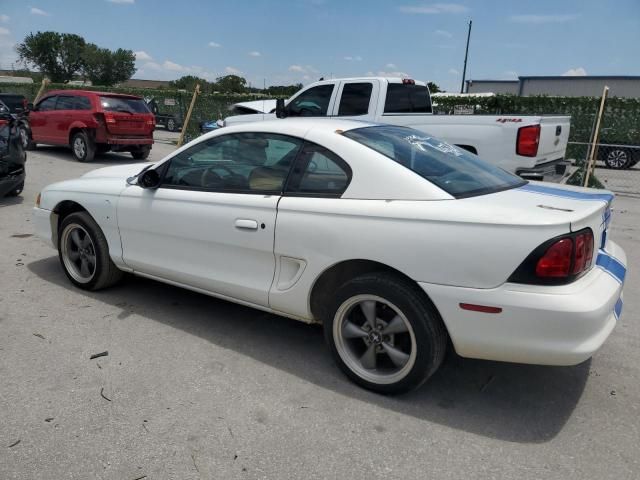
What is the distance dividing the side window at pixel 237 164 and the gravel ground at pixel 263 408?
110 cm

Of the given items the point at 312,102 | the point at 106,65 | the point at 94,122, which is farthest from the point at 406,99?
the point at 106,65

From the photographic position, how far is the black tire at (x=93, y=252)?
13.9 ft

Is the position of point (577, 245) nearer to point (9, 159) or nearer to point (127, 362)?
point (127, 362)

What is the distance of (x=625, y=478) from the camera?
2301 millimetres

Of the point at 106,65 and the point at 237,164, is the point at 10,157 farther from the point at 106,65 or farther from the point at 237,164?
the point at 106,65

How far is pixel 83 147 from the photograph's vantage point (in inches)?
485

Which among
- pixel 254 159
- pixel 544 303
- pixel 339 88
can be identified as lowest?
pixel 544 303

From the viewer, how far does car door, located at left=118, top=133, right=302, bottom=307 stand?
3.29 meters

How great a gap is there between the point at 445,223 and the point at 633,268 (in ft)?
12.9

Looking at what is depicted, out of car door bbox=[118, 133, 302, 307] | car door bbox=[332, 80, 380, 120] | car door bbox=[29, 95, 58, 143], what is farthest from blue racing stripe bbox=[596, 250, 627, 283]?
car door bbox=[29, 95, 58, 143]

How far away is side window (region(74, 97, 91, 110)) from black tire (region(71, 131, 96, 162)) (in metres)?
0.60

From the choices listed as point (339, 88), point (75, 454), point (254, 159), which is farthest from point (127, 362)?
point (339, 88)

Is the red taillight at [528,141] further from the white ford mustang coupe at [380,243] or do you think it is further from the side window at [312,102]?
the white ford mustang coupe at [380,243]

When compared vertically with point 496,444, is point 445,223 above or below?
above
